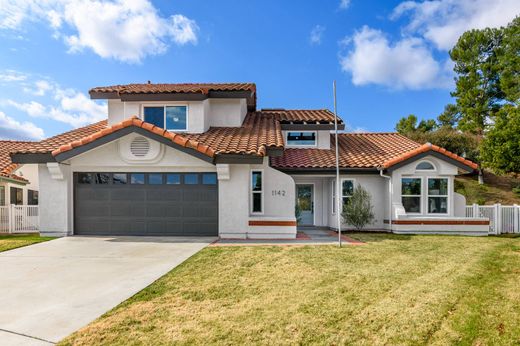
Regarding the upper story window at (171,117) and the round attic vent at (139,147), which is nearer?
the round attic vent at (139,147)

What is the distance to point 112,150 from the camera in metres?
12.9

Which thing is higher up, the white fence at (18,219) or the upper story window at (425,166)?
the upper story window at (425,166)

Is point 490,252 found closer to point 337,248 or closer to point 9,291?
point 337,248

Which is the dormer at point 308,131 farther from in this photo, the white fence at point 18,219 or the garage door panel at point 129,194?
the white fence at point 18,219

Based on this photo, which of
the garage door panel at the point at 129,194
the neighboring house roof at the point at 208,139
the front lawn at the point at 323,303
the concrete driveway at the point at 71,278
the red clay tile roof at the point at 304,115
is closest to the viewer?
the front lawn at the point at 323,303

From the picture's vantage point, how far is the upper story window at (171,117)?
14.8 metres

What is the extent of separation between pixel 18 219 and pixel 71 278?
9.84 meters

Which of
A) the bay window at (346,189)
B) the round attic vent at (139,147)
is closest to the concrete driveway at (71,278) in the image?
the round attic vent at (139,147)

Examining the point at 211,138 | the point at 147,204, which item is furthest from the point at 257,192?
the point at 147,204

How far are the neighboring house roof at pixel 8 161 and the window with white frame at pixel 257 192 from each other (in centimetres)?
1229

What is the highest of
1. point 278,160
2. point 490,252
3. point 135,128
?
point 135,128

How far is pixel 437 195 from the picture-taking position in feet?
47.4

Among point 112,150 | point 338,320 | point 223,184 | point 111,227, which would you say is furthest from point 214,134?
point 338,320

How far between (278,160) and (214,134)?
3387 millimetres
